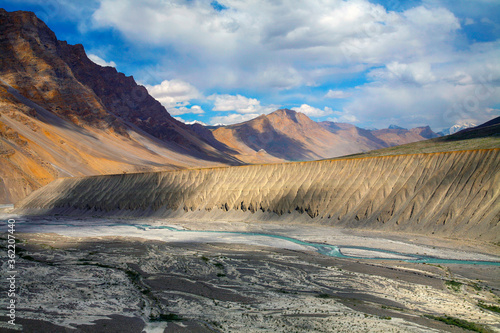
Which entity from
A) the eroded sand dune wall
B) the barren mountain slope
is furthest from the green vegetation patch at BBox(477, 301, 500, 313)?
the barren mountain slope

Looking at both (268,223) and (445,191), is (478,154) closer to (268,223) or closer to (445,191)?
(445,191)

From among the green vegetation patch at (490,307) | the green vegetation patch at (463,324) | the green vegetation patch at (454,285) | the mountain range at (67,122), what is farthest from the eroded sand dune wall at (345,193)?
the mountain range at (67,122)

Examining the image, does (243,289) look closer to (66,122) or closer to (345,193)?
(345,193)

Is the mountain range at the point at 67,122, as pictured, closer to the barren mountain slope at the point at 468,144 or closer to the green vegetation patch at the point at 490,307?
the barren mountain slope at the point at 468,144

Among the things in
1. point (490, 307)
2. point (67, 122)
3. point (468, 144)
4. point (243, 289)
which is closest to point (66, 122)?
point (67, 122)

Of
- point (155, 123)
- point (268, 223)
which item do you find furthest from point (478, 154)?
point (155, 123)

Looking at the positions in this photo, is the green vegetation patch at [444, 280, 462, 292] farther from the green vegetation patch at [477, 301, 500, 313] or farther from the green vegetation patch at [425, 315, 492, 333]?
the green vegetation patch at [425, 315, 492, 333]

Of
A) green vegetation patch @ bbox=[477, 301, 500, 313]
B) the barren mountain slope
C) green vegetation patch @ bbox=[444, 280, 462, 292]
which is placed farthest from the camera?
the barren mountain slope
